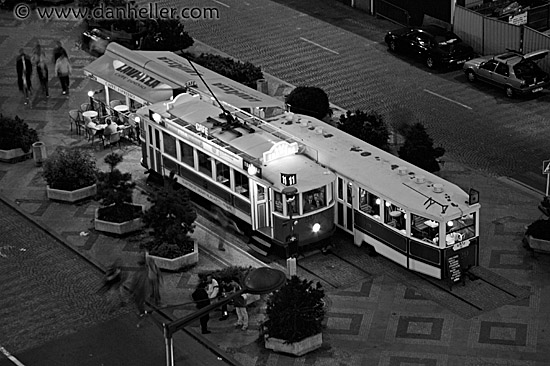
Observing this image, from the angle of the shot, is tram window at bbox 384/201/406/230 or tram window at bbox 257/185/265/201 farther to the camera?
tram window at bbox 257/185/265/201

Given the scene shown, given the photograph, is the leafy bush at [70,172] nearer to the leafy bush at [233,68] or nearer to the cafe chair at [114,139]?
the cafe chair at [114,139]

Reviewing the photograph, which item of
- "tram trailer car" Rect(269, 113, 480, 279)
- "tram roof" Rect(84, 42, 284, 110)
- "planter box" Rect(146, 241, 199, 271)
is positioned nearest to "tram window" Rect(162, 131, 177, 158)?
"tram roof" Rect(84, 42, 284, 110)

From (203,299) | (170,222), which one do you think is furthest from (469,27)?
(203,299)

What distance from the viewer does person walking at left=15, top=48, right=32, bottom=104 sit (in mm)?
57250

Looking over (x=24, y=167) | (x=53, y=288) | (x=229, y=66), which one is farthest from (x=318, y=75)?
(x=53, y=288)

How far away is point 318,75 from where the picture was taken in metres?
58.9

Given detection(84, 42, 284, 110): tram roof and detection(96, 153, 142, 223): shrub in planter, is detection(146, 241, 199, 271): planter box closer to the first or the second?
detection(96, 153, 142, 223): shrub in planter

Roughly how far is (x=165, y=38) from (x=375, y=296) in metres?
22.8

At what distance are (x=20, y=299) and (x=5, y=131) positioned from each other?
11423 millimetres

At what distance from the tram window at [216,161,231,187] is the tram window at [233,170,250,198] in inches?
19.4

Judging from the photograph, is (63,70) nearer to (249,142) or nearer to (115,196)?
(115,196)

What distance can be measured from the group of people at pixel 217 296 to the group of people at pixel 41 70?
19002 millimetres

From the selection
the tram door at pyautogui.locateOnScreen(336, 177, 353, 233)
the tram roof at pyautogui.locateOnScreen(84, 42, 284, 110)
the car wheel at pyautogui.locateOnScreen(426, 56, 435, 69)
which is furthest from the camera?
the car wheel at pyautogui.locateOnScreen(426, 56, 435, 69)

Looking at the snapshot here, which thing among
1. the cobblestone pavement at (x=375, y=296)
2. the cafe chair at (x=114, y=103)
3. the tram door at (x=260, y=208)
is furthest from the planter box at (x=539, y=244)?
the cafe chair at (x=114, y=103)
